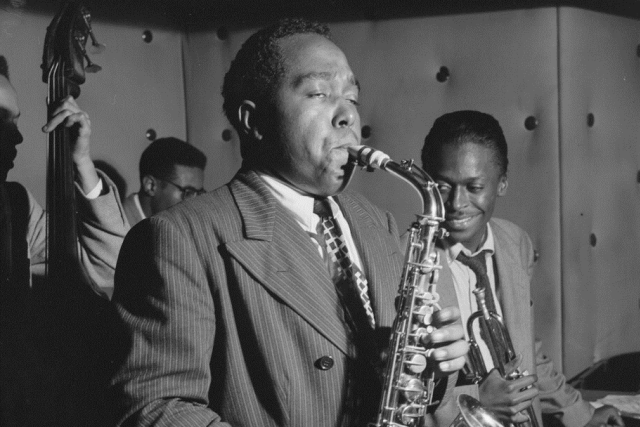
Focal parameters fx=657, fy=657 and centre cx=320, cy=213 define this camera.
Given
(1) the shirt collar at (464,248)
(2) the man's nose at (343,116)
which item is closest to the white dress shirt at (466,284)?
(1) the shirt collar at (464,248)

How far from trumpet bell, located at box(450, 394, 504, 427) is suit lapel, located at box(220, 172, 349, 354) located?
0.46 m

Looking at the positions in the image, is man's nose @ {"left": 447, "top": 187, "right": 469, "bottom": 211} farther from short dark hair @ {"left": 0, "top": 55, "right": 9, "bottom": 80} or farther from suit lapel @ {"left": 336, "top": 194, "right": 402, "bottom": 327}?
short dark hair @ {"left": 0, "top": 55, "right": 9, "bottom": 80}

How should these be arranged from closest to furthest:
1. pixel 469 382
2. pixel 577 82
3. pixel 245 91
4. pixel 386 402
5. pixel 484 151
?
pixel 386 402, pixel 245 91, pixel 469 382, pixel 484 151, pixel 577 82

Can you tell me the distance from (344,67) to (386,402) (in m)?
0.93

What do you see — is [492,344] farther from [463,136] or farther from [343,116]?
[343,116]

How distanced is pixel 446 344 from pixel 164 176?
2429 mm

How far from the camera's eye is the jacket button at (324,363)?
5.46 feet

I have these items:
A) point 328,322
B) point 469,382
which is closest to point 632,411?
point 469,382

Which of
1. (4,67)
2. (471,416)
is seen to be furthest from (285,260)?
(4,67)

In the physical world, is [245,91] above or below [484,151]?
above

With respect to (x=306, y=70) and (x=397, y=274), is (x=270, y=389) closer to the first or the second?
(x=397, y=274)

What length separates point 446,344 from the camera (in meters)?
1.75

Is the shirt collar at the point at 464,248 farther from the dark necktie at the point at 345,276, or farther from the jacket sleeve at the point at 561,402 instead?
the dark necktie at the point at 345,276

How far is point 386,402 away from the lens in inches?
69.8
